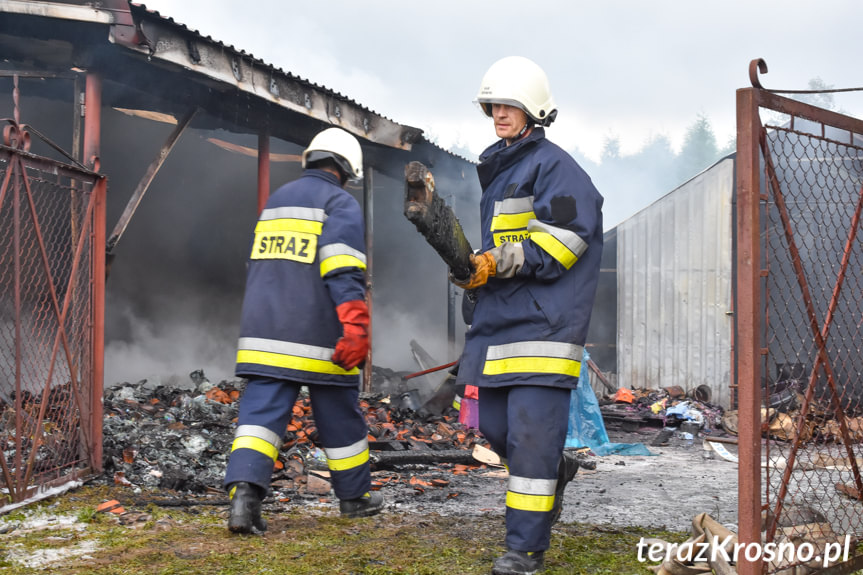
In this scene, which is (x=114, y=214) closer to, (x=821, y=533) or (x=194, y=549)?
(x=194, y=549)

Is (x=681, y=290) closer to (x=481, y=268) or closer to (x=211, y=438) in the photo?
(x=211, y=438)

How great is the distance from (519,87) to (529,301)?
935 millimetres

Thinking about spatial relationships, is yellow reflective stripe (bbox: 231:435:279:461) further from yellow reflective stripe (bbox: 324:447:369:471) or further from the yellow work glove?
the yellow work glove

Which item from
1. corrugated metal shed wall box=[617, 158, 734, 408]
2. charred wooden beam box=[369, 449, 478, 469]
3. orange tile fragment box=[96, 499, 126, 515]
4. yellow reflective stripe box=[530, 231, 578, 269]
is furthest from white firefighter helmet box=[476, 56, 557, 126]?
corrugated metal shed wall box=[617, 158, 734, 408]

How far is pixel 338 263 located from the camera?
3.67 meters

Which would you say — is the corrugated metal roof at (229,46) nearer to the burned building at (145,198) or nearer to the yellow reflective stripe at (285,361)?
the burned building at (145,198)

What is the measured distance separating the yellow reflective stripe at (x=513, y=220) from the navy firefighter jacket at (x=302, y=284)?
708 millimetres

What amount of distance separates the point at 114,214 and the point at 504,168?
7.73 meters

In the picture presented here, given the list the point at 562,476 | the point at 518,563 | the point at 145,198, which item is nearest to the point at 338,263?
the point at 562,476

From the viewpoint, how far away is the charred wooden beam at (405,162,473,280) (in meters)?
2.71

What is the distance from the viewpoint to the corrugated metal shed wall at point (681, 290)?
11.0m

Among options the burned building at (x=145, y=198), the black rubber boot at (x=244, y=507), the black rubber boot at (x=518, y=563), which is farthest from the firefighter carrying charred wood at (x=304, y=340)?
the burned building at (x=145, y=198)

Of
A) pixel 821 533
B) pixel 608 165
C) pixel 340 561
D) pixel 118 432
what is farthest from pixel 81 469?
pixel 608 165

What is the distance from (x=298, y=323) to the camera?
3695 millimetres
